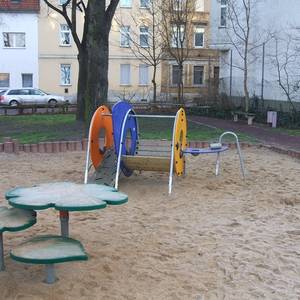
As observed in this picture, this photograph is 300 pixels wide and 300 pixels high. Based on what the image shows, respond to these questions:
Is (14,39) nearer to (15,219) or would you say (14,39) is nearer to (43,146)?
(43,146)

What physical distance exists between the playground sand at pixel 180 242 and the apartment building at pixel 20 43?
3317 centimetres

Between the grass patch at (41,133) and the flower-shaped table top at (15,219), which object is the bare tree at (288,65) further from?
the flower-shaped table top at (15,219)

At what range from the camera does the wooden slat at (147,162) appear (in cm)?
774

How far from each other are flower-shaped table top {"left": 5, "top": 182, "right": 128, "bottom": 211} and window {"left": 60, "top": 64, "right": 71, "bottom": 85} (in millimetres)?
37281

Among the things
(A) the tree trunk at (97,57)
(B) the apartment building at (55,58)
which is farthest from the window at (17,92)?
(A) the tree trunk at (97,57)

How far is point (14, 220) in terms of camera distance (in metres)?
4.30

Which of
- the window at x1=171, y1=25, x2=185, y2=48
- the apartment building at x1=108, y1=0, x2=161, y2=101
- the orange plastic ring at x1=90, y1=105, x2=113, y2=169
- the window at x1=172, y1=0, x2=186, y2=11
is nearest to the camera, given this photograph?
the orange plastic ring at x1=90, y1=105, x2=113, y2=169

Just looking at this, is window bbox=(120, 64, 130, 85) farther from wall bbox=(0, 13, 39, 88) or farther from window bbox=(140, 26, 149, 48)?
wall bbox=(0, 13, 39, 88)

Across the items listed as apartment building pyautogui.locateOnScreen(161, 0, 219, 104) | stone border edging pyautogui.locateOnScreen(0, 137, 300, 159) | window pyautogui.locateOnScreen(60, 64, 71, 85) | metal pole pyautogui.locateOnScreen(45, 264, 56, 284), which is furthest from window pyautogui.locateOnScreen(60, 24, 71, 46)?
metal pole pyautogui.locateOnScreen(45, 264, 56, 284)

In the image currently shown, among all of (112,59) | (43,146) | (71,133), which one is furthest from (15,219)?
(112,59)

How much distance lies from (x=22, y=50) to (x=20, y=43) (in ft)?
2.20

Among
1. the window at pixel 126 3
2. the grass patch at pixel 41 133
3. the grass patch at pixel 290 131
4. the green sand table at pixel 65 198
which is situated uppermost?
the window at pixel 126 3

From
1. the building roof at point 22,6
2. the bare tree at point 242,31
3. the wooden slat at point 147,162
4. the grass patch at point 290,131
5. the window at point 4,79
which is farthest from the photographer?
the window at point 4,79

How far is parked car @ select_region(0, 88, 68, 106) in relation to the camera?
33969mm
